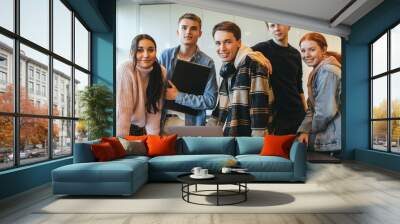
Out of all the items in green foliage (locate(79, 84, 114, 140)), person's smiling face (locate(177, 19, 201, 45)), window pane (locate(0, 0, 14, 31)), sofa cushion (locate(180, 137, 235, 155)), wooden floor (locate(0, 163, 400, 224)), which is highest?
person's smiling face (locate(177, 19, 201, 45))

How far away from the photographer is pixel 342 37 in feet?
30.6

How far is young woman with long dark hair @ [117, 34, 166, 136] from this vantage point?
9172 millimetres

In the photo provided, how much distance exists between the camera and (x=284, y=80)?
9.27 meters

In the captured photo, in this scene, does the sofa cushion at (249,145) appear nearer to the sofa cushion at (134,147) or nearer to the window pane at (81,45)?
the sofa cushion at (134,147)

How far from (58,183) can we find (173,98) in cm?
481

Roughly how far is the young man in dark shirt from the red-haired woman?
220 millimetres

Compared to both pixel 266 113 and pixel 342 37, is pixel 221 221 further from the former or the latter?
pixel 342 37

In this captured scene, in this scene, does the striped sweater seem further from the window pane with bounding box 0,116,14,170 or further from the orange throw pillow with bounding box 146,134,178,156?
the window pane with bounding box 0,116,14,170

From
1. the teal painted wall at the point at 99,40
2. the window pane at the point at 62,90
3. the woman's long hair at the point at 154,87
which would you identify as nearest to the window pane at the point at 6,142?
the teal painted wall at the point at 99,40

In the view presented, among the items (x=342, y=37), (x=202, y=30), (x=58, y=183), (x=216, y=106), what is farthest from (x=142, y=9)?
(x=58, y=183)

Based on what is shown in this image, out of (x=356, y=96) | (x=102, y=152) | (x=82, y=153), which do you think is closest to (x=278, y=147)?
(x=102, y=152)

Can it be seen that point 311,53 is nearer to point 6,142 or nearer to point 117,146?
point 117,146

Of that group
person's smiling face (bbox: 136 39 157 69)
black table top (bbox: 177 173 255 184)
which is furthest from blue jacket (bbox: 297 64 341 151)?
black table top (bbox: 177 173 255 184)

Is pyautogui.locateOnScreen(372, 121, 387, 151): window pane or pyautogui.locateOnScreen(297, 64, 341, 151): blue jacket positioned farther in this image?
pyautogui.locateOnScreen(297, 64, 341, 151): blue jacket
